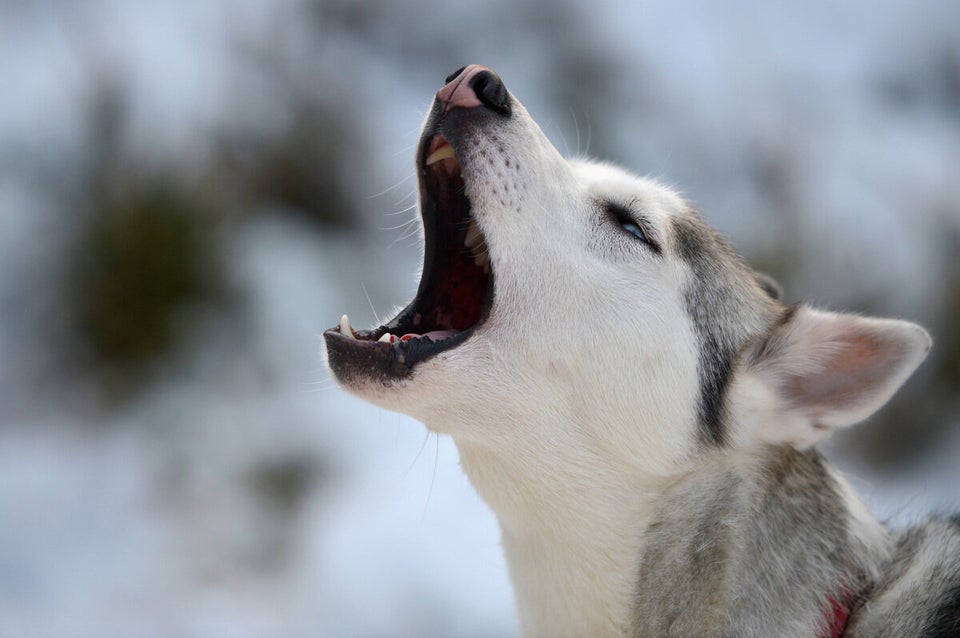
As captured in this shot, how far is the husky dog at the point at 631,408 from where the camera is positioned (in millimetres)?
2414

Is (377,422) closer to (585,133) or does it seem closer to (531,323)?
(585,133)

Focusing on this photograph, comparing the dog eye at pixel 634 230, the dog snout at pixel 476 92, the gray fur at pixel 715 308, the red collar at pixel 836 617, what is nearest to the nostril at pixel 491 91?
the dog snout at pixel 476 92

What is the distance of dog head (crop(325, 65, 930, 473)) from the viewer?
243 centimetres

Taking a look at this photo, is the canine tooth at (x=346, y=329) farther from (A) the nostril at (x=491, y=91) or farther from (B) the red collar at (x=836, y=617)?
(B) the red collar at (x=836, y=617)

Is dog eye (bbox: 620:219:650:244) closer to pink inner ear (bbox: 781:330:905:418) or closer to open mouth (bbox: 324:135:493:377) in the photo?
open mouth (bbox: 324:135:493:377)

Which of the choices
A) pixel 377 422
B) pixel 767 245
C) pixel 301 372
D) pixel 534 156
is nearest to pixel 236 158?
pixel 301 372

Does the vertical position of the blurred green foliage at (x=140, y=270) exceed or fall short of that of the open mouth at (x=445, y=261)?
it exceeds it

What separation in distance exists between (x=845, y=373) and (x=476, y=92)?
132 cm

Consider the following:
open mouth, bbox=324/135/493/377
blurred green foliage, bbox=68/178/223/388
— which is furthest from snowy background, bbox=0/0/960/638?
open mouth, bbox=324/135/493/377

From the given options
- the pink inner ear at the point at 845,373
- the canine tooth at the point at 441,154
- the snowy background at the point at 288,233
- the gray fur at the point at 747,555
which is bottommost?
the gray fur at the point at 747,555

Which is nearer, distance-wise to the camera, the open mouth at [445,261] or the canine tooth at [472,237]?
the open mouth at [445,261]

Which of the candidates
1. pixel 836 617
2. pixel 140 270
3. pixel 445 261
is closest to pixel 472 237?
pixel 445 261

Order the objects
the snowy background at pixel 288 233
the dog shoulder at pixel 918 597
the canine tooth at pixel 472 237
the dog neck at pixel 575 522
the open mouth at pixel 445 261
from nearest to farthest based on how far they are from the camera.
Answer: the dog shoulder at pixel 918 597, the dog neck at pixel 575 522, the open mouth at pixel 445 261, the canine tooth at pixel 472 237, the snowy background at pixel 288 233

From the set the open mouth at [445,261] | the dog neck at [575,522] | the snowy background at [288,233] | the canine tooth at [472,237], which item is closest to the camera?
the dog neck at [575,522]
